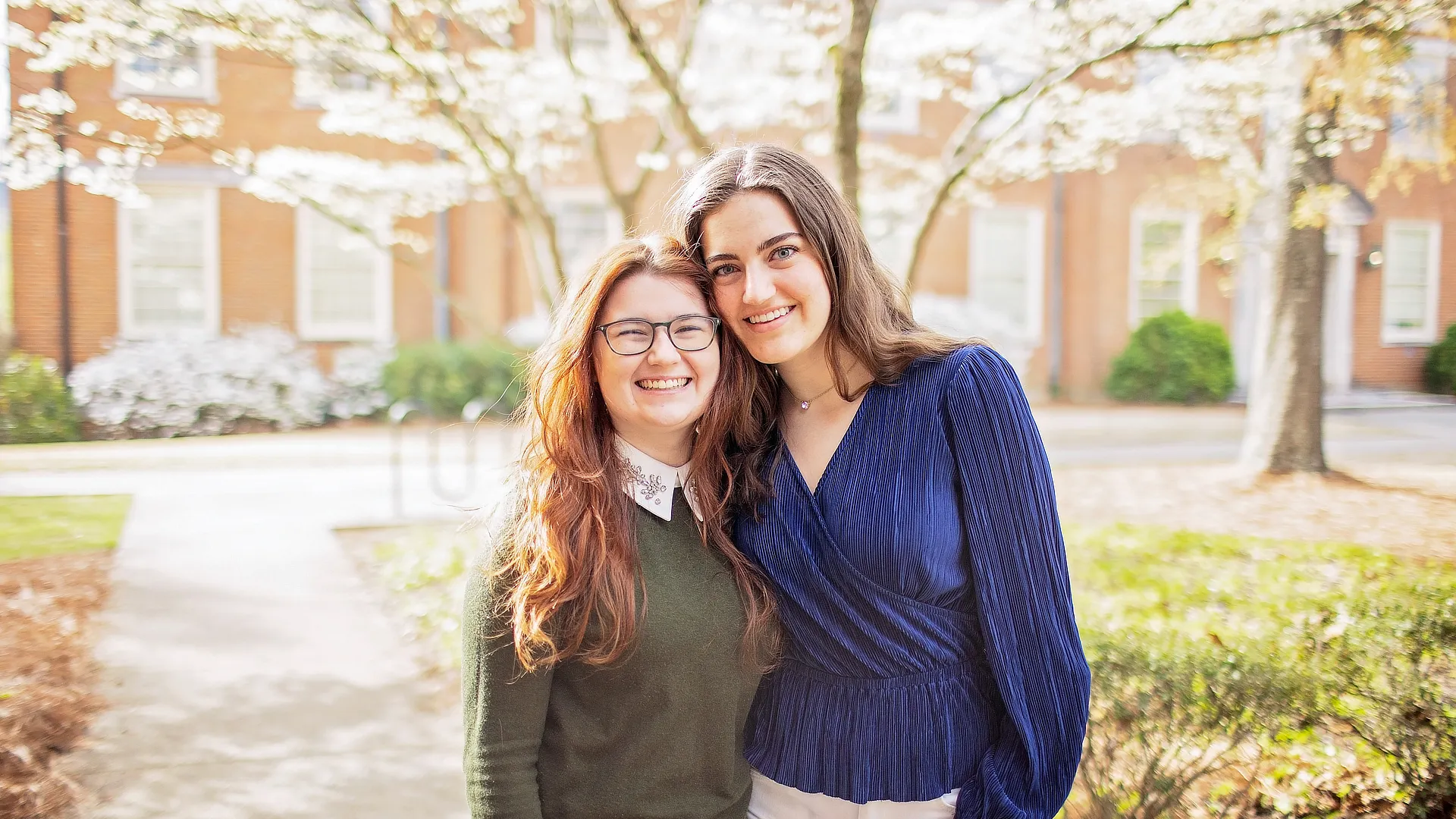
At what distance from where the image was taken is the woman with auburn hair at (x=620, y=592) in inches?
67.2

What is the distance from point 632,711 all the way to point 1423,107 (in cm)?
425

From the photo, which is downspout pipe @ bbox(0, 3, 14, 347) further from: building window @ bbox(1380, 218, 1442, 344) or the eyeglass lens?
building window @ bbox(1380, 218, 1442, 344)

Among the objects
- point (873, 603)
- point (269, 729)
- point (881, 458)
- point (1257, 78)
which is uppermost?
point (1257, 78)

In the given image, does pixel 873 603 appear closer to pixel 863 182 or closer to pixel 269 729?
pixel 269 729

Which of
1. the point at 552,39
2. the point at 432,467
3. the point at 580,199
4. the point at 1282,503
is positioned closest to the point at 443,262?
the point at 580,199

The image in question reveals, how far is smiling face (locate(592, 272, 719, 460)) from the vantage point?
6.05 feet

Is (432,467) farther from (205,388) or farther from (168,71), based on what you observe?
(168,71)

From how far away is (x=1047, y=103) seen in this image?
691cm

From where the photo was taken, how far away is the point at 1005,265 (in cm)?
1589

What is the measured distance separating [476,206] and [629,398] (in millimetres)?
12042

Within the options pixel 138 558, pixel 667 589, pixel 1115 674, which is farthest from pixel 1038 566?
pixel 138 558

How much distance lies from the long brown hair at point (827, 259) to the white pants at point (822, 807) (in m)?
0.58

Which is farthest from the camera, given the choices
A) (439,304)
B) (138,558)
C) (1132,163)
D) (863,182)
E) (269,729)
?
(1132,163)

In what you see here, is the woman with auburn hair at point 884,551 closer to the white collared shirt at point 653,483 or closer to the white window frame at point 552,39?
the white collared shirt at point 653,483
